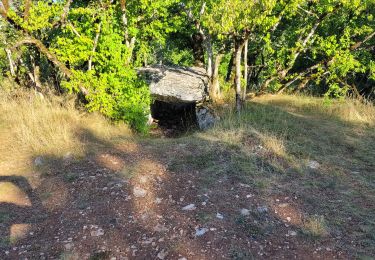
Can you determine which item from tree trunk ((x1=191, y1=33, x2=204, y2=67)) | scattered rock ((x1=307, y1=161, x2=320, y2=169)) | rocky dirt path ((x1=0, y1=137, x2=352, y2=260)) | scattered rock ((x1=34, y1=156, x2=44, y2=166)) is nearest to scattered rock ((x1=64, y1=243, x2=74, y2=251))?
rocky dirt path ((x1=0, y1=137, x2=352, y2=260))

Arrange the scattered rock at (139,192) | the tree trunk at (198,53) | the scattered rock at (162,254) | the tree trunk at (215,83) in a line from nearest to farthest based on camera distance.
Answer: the scattered rock at (162,254) → the scattered rock at (139,192) → the tree trunk at (215,83) → the tree trunk at (198,53)

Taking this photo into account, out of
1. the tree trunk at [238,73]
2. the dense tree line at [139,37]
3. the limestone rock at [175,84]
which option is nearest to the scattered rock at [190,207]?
the dense tree line at [139,37]

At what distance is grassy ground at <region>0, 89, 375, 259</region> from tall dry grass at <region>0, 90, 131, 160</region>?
33mm

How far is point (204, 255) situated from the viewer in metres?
3.97

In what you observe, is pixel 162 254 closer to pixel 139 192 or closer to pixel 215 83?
pixel 139 192

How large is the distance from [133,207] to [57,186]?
1.54 metres

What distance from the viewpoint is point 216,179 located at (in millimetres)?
5699

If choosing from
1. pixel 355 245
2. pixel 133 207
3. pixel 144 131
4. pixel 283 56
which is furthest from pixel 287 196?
pixel 283 56

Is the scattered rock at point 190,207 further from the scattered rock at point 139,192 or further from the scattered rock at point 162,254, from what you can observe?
the scattered rock at point 162,254

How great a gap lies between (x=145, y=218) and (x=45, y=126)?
4.25 meters

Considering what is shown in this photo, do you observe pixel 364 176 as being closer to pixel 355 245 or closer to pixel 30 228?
pixel 355 245

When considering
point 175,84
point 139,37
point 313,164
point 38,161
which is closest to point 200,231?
point 313,164

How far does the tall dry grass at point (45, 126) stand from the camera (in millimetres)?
6891

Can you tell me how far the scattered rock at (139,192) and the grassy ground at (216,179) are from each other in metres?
0.09
